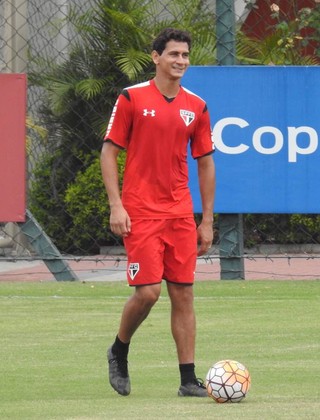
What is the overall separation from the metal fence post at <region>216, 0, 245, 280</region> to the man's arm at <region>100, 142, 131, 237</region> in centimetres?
687

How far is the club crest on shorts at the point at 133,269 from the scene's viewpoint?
7.79 metres

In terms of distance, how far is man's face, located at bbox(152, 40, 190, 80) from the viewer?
25.6 feet

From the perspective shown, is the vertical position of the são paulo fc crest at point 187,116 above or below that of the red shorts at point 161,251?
above

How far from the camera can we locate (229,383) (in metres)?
7.36

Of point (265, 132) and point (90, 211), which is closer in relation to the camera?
point (265, 132)

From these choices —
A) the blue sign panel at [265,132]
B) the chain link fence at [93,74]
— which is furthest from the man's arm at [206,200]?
the chain link fence at [93,74]

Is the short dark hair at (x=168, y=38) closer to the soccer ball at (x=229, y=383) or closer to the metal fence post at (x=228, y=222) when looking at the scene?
the soccer ball at (x=229, y=383)

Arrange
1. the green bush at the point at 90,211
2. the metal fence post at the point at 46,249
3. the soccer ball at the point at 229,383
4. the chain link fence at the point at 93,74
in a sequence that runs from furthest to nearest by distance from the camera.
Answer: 1. the green bush at the point at 90,211
2. the chain link fence at the point at 93,74
3. the metal fence post at the point at 46,249
4. the soccer ball at the point at 229,383

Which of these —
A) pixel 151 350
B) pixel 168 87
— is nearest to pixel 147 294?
pixel 168 87

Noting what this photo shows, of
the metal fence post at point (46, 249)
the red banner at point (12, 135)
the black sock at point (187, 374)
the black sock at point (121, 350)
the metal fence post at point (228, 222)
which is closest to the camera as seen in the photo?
the black sock at point (187, 374)

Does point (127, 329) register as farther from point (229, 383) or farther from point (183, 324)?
point (229, 383)

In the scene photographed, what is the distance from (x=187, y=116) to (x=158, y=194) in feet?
1.57

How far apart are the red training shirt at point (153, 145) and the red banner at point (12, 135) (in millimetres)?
6457

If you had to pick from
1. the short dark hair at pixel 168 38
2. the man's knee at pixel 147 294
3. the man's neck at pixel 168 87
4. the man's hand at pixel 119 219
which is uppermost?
the short dark hair at pixel 168 38
